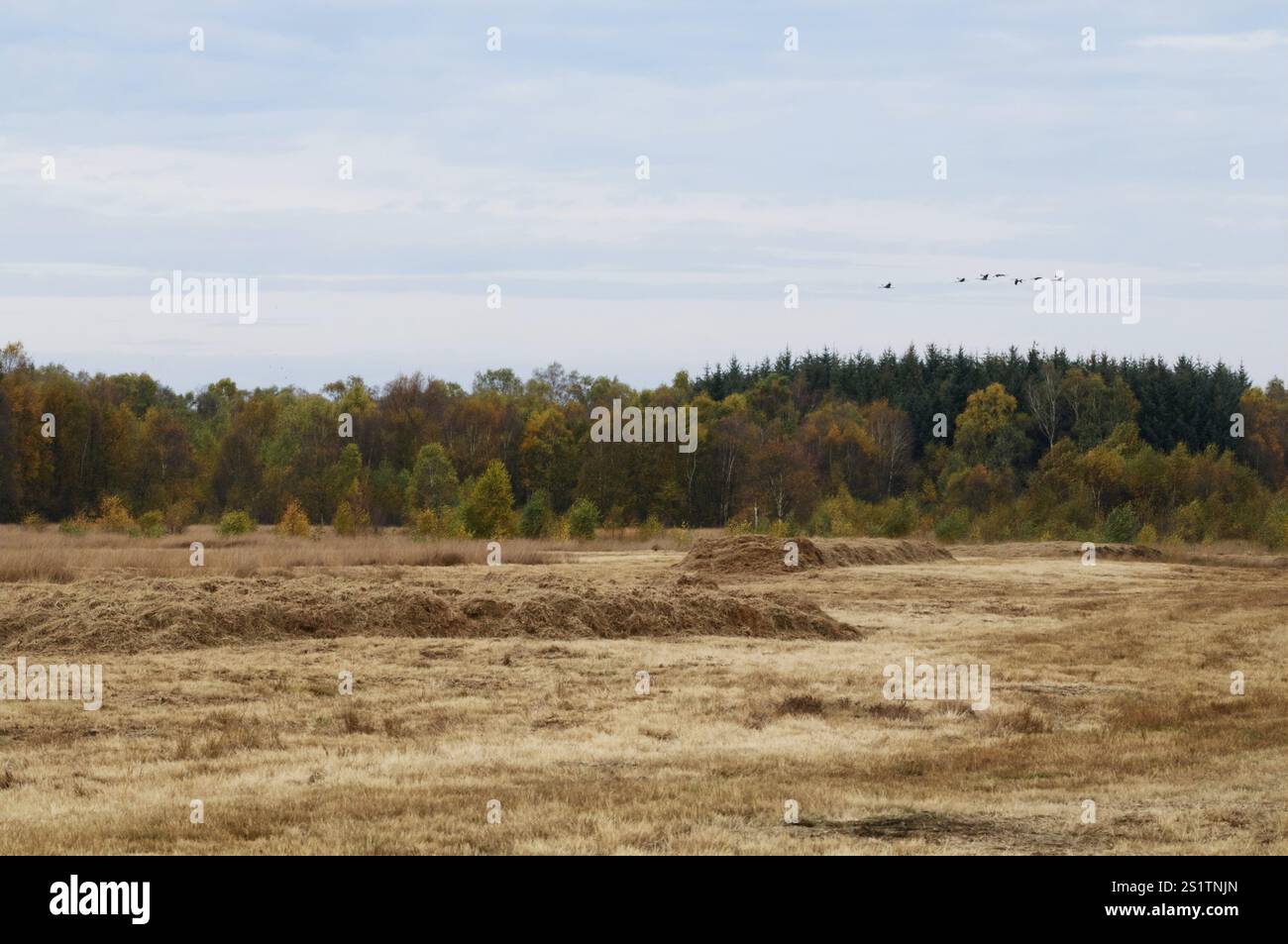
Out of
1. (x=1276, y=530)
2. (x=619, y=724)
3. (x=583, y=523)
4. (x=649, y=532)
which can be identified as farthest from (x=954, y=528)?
(x=619, y=724)

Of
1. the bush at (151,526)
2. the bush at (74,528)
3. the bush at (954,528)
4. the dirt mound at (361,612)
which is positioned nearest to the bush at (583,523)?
the bush at (151,526)

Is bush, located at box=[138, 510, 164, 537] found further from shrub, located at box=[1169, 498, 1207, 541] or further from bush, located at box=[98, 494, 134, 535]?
shrub, located at box=[1169, 498, 1207, 541]

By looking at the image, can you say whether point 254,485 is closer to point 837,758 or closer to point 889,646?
point 889,646

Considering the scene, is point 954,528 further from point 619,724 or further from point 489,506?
point 619,724

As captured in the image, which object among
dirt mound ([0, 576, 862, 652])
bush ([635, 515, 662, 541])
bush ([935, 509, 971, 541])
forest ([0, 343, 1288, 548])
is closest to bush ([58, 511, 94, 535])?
forest ([0, 343, 1288, 548])

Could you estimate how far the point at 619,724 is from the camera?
17203 millimetres

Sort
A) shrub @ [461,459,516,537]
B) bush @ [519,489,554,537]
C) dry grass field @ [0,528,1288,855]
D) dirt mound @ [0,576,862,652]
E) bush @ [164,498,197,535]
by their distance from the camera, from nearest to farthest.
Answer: dry grass field @ [0,528,1288,855] → dirt mound @ [0,576,862,652] → shrub @ [461,459,516,537] → bush @ [519,489,554,537] → bush @ [164,498,197,535]

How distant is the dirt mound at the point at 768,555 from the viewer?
4703 centimetres

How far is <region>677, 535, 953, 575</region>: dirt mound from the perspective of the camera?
4703cm

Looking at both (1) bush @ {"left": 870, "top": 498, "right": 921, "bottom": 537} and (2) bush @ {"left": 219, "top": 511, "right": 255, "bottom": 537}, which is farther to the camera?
(1) bush @ {"left": 870, "top": 498, "right": 921, "bottom": 537}

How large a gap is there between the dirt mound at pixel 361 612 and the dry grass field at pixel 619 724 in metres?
0.07

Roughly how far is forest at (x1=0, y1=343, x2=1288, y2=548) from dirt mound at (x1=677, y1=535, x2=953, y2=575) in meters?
15.8

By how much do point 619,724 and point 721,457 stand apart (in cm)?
8069

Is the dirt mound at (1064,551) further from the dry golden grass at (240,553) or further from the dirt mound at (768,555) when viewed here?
the dry golden grass at (240,553)
